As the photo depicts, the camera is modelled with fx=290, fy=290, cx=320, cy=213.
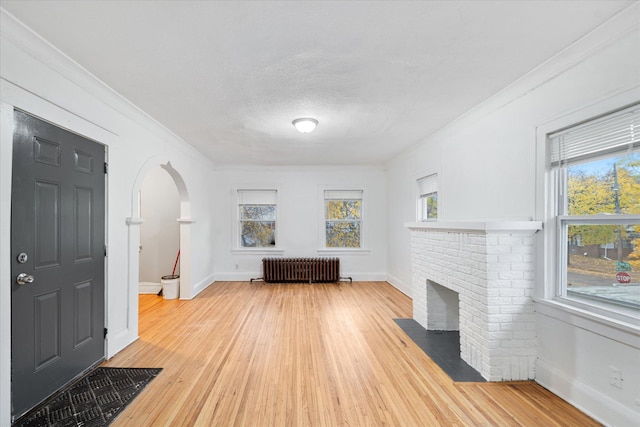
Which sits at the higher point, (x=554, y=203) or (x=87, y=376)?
(x=554, y=203)

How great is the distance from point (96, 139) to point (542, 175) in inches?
161

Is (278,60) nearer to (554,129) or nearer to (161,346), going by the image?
(554,129)

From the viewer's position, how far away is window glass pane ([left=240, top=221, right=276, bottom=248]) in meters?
6.88

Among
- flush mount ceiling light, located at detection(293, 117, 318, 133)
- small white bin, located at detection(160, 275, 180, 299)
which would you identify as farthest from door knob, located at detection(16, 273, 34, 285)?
small white bin, located at detection(160, 275, 180, 299)

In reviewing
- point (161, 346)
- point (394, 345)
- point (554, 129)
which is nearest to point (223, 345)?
point (161, 346)

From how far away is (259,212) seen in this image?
22.6 ft

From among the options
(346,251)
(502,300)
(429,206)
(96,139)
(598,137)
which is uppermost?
(96,139)

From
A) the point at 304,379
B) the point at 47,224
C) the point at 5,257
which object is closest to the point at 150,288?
the point at 47,224

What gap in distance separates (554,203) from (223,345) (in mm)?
3532

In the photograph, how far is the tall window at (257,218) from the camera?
6871 millimetres

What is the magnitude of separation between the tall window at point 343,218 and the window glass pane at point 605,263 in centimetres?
470

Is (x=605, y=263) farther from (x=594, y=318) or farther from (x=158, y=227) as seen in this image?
(x=158, y=227)

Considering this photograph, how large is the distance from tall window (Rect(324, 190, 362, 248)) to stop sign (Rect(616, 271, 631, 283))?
5027 millimetres

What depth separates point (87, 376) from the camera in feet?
8.52
